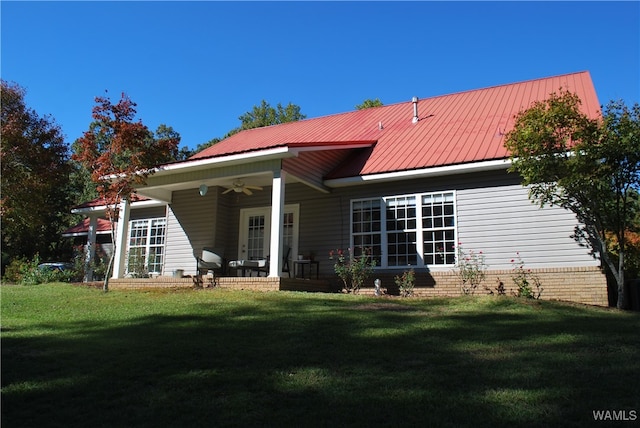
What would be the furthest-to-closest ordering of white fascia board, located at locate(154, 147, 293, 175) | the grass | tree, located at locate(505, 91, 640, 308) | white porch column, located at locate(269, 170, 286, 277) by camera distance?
white fascia board, located at locate(154, 147, 293, 175) → white porch column, located at locate(269, 170, 286, 277) → tree, located at locate(505, 91, 640, 308) → the grass

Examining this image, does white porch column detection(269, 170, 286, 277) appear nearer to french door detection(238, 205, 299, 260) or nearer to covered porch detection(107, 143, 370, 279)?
covered porch detection(107, 143, 370, 279)

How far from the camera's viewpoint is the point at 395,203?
13.4 metres

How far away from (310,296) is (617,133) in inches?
253

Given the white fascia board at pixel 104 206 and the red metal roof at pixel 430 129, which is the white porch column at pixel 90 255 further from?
the red metal roof at pixel 430 129

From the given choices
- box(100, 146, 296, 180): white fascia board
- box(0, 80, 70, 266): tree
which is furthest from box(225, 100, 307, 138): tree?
box(100, 146, 296, 180): white fascia board

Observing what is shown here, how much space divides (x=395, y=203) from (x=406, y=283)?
234 centimetres

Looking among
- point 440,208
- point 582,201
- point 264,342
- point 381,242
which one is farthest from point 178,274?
point 582,201

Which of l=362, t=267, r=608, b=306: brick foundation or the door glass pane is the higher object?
the door glass pane

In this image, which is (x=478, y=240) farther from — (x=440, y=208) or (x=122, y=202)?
(x=122, y=202)

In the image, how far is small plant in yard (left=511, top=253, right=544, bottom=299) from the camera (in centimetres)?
1121

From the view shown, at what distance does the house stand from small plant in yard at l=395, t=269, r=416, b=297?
0.44 m

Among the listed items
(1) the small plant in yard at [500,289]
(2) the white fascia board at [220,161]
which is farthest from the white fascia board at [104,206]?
(1) the small plant in yard at [500,289]

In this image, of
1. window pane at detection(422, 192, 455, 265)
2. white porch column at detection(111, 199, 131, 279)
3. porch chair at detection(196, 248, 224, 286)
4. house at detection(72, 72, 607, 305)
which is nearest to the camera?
house at detection(72, 72, 607, 305)

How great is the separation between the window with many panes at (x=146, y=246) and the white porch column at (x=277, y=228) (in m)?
6.40
